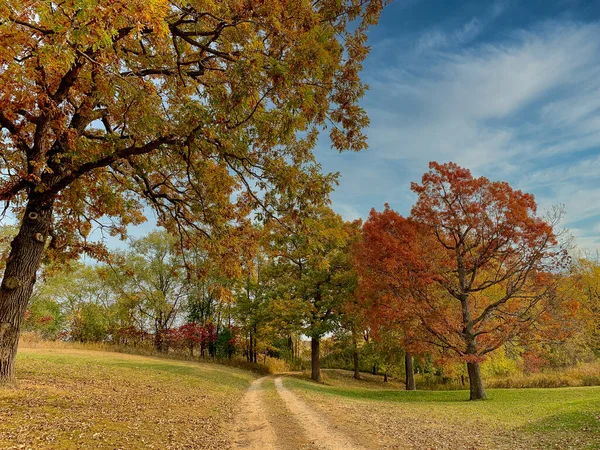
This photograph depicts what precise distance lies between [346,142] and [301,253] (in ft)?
10.4

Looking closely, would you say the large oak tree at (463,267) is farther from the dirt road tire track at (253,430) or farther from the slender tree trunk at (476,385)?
the dirt road tire track at (253,430)

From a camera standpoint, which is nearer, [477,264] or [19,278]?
[19,278]

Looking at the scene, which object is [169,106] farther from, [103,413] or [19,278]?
[103,413]

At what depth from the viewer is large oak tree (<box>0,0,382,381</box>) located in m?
6.04

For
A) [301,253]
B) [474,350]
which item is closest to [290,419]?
[301,253]

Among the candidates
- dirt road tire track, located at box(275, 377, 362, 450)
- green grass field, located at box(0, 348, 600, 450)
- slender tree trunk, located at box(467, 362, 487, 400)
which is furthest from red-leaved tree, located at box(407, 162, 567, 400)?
dirt road tire track, located at box(275, 377, 362, 450)

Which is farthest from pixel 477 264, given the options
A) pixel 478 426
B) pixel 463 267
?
pixel 478 426

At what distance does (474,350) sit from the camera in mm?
19281

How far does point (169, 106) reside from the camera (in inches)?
408

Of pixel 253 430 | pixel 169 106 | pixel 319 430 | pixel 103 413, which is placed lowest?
pixel 253 430

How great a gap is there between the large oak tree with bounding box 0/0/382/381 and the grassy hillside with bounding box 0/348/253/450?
1941 millimetres

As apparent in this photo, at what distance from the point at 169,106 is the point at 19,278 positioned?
643cm

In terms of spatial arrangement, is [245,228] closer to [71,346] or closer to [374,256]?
[374,256]

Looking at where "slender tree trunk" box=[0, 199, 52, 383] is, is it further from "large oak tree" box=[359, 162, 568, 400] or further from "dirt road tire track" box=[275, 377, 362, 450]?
"large oak tree" box=[359, 162, 568, 400]
